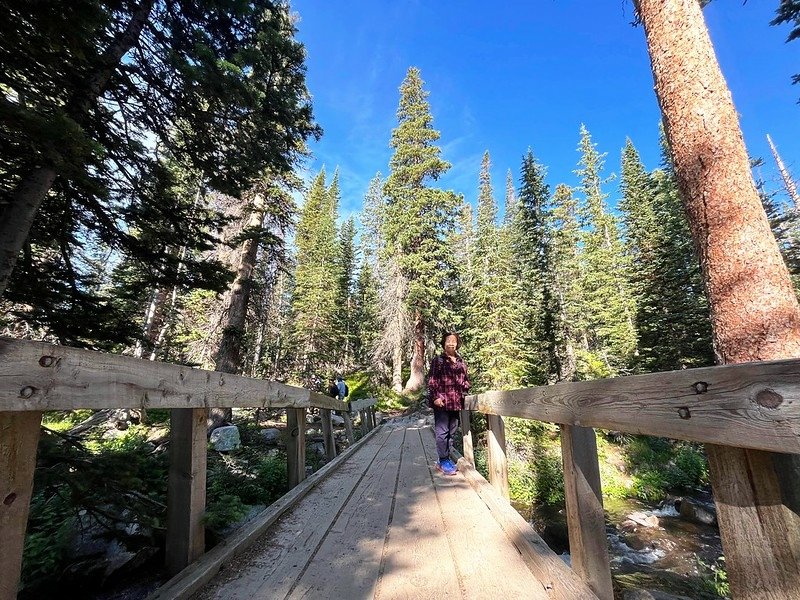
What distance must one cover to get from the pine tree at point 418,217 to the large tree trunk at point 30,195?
16.5 meters

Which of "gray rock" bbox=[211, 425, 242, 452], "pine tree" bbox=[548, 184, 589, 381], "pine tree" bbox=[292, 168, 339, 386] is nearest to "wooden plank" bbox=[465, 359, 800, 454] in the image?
"gray rock" bbox=[211, 425, 242, 452]

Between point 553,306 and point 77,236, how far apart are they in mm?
20324

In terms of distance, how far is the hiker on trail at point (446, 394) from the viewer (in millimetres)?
5301

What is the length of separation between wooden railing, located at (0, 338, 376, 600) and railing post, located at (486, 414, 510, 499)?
265 centimetres

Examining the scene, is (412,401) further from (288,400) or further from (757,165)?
(757,165)

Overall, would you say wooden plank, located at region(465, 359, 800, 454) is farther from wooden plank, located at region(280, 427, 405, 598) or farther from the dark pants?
the dark pants

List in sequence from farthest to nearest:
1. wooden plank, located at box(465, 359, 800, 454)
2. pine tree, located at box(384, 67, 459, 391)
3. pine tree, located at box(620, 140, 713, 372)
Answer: pine tree, located at box(384, 67, 459, 391) < pine tree, located at box(620, 140, 713, 372) < wooden plank, located at box(465, 359, 800, 454)

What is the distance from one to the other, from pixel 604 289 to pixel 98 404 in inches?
1145

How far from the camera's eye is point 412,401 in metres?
22.3

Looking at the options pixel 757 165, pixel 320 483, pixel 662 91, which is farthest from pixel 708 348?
pixel 320 483

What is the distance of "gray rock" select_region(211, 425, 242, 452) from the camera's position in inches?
413

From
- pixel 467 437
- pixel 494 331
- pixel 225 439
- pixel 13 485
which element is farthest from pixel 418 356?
pixel 13 485

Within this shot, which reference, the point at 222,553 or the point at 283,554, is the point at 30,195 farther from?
the point at 283,554

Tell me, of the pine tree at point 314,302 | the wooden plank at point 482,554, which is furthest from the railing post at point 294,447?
the pine tree at point 314,302
